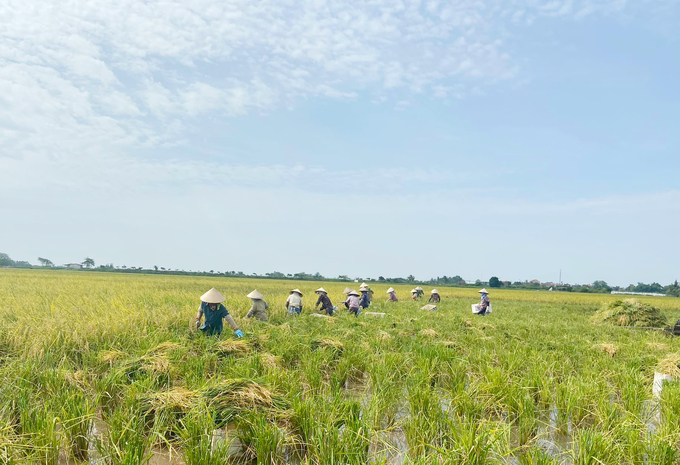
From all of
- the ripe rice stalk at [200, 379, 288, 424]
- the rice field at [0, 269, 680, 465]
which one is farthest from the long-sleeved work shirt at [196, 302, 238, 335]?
the ripe rice stalk at [200, 379, 288, 424]

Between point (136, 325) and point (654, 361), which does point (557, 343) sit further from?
point (136, 325)

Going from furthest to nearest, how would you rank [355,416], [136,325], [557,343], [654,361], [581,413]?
1. [557,343]
2. [136,325]
3. [654,361]
4. [581,413]
5. [355,416]

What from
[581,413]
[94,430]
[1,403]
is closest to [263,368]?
[94,430]

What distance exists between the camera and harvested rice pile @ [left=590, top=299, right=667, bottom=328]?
11.0 metres

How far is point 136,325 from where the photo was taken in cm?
620

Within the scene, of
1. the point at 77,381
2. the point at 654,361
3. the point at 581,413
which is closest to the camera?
the point at 581,413

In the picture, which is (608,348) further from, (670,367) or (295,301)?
(295,301)

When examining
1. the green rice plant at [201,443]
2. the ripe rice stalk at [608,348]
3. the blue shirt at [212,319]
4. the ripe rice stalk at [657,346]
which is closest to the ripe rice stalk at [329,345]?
the blue shirt at [212,319]

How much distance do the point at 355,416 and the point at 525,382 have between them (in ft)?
6.96

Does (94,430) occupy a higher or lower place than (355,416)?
lower

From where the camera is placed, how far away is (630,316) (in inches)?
441

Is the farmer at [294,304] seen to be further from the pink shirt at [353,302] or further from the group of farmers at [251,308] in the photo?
the pink shirt at [353,302]

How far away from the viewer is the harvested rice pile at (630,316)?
11.0 meters

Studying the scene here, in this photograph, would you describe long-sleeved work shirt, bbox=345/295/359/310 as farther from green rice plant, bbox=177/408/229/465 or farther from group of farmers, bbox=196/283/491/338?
green rice plant, bbox=177/408/229/465
